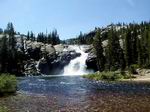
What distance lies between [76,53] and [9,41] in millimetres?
34529

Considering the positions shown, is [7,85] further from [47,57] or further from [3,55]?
[47,57]

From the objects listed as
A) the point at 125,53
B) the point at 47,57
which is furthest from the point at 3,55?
the point at 125,53

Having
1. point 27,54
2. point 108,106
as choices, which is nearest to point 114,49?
point 27,54

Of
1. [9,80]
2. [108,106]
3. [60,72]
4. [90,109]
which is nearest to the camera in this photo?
[90,109]

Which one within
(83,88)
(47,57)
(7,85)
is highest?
(47,57)

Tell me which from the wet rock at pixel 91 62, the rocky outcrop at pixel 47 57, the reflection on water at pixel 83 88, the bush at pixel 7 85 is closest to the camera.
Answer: the bush at pixel 7 85

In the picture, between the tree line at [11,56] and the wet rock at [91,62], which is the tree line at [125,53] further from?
the tree line at [11,56]

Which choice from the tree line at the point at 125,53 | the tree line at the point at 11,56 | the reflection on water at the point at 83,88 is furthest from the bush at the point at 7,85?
the tree line at the point at 11,56

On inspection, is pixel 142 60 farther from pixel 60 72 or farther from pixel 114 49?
pixel 60 72

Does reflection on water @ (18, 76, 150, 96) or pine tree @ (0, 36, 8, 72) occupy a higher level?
pine tree @ (0, 36, 8, 72)

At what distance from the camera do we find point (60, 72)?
543ft

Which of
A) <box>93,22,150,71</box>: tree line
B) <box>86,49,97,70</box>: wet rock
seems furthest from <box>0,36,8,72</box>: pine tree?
<box>93,22,150,71</box>: tree line

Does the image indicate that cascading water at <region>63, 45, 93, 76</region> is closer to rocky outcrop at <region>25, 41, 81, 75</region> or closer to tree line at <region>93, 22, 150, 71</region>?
rocky outcrop at <region>25, 41, 81, 75</region>

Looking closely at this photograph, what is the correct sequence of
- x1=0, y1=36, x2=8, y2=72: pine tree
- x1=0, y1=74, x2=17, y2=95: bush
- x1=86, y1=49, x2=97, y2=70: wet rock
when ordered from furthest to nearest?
x1=86, y1=49, x2=97, y2=70: wet rock < x1=0, y1=36, x2=8, y2=72: pine tree < x1=0, y1=74, x2=17, y2=95: bush
